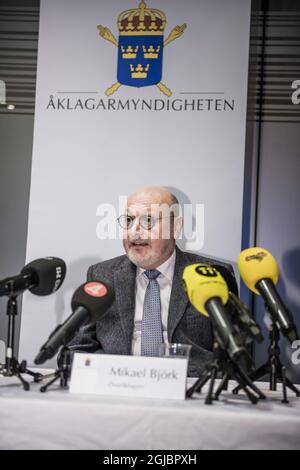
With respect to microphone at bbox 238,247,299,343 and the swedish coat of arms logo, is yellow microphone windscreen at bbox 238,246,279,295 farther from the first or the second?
the swedish coat of arms logo

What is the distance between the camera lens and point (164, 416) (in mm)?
1777

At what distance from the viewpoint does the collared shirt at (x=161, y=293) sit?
3434 millimetres

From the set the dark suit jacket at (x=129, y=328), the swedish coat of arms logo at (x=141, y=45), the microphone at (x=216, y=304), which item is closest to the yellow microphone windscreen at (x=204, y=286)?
the microphone at (x=216, y=304)

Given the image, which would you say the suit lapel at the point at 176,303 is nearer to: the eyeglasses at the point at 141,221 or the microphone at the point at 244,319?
the eyeglasses at the point at 141,221

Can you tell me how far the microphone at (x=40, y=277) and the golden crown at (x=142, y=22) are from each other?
2.01 m

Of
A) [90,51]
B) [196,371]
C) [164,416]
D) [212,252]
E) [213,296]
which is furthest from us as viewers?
[90,51]

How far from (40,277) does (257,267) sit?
91 centimetres

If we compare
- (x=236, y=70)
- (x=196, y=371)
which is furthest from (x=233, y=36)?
(x=196, y=371)

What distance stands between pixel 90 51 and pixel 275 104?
130 centimetres

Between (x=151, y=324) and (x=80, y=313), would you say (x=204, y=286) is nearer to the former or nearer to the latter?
(x=80, y=313)

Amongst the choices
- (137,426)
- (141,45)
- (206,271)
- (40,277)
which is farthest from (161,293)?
(137,426)

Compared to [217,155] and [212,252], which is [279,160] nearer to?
[217,155]

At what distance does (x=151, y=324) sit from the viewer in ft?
11.2

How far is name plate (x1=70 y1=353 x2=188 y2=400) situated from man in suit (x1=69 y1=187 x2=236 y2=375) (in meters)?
1.09
